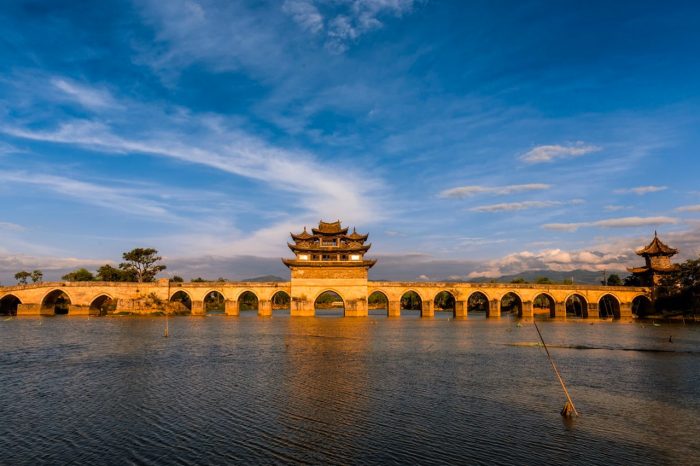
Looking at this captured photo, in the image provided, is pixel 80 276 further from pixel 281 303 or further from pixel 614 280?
pixel 614 280

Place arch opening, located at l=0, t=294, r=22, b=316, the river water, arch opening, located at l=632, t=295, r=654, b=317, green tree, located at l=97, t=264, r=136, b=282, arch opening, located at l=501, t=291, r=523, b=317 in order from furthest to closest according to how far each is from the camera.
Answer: green tree, located at l=97, t=264, r=136, b=282 → arch opening, located at l=632, t=295, r=654, b=317 → arch opening, located at l=501, t=291, r=523, b=317 → arch opening, located at l=0, t=294, r=22, b=316 → the river water

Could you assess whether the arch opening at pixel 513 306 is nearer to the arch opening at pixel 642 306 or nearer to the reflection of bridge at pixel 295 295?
the reflection of bridge at pixel 295 295

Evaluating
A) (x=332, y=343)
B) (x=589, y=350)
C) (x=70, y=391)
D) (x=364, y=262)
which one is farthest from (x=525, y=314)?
(x=70, y=391)

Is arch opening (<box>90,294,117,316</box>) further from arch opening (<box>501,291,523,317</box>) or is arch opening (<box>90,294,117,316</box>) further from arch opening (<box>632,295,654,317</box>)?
arch opening (<box>632,295,654,317</box>)

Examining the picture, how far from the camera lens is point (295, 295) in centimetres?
5650

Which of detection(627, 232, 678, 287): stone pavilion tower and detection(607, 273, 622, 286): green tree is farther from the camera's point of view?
detection(607, 273, 622, 286): green tree

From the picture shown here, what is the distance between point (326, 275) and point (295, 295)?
448 cm

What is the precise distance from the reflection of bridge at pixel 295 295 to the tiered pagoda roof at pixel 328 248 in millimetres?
2478

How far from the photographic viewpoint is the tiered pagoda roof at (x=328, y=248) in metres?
56.9

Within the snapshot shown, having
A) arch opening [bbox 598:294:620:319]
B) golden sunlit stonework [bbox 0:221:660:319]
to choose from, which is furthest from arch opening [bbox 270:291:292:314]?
arch opening [bbox 598:294:620:319]

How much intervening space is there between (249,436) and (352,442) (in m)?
2.52

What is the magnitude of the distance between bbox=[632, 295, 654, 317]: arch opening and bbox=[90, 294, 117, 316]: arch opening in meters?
71.6

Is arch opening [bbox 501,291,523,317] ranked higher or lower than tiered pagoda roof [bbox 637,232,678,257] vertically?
lower

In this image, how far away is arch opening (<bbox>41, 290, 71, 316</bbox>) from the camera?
5830 centimetres
